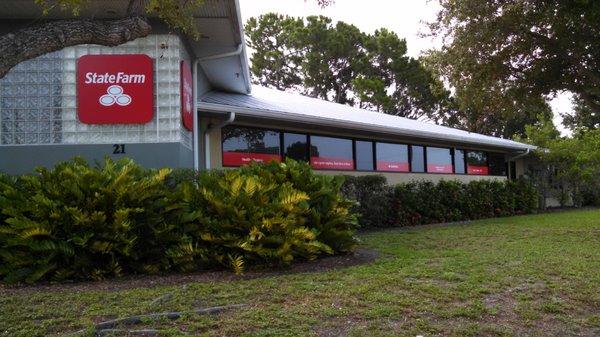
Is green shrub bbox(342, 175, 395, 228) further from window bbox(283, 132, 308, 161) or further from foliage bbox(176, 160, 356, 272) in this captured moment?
foliage bbox(176, 160, 356, 272)

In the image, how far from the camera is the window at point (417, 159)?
18047mm

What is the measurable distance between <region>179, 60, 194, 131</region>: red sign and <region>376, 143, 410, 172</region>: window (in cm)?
728

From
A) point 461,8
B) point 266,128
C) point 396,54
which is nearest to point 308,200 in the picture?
point 461,8

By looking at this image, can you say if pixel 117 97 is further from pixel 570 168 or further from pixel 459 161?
pixel 570 168

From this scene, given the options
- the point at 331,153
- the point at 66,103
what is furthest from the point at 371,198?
the point at 66,103

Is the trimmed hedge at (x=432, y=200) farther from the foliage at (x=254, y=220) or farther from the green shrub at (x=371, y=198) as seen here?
the foliage at (x=254, y=220)

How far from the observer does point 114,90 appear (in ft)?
31.6

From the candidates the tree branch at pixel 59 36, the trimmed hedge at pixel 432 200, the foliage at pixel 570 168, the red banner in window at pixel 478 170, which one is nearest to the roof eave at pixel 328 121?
the red banner in window at pixel 478 170

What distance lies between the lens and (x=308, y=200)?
7.96 metres

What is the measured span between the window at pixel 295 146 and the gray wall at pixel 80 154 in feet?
16.0

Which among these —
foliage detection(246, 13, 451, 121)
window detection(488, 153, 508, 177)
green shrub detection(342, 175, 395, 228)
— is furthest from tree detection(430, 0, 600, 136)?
foliage detection(246, 13, 451, 121)

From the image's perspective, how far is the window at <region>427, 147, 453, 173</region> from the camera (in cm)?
1880

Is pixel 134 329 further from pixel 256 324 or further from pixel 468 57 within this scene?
pixel 468 57

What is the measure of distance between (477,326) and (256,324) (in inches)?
75.1
